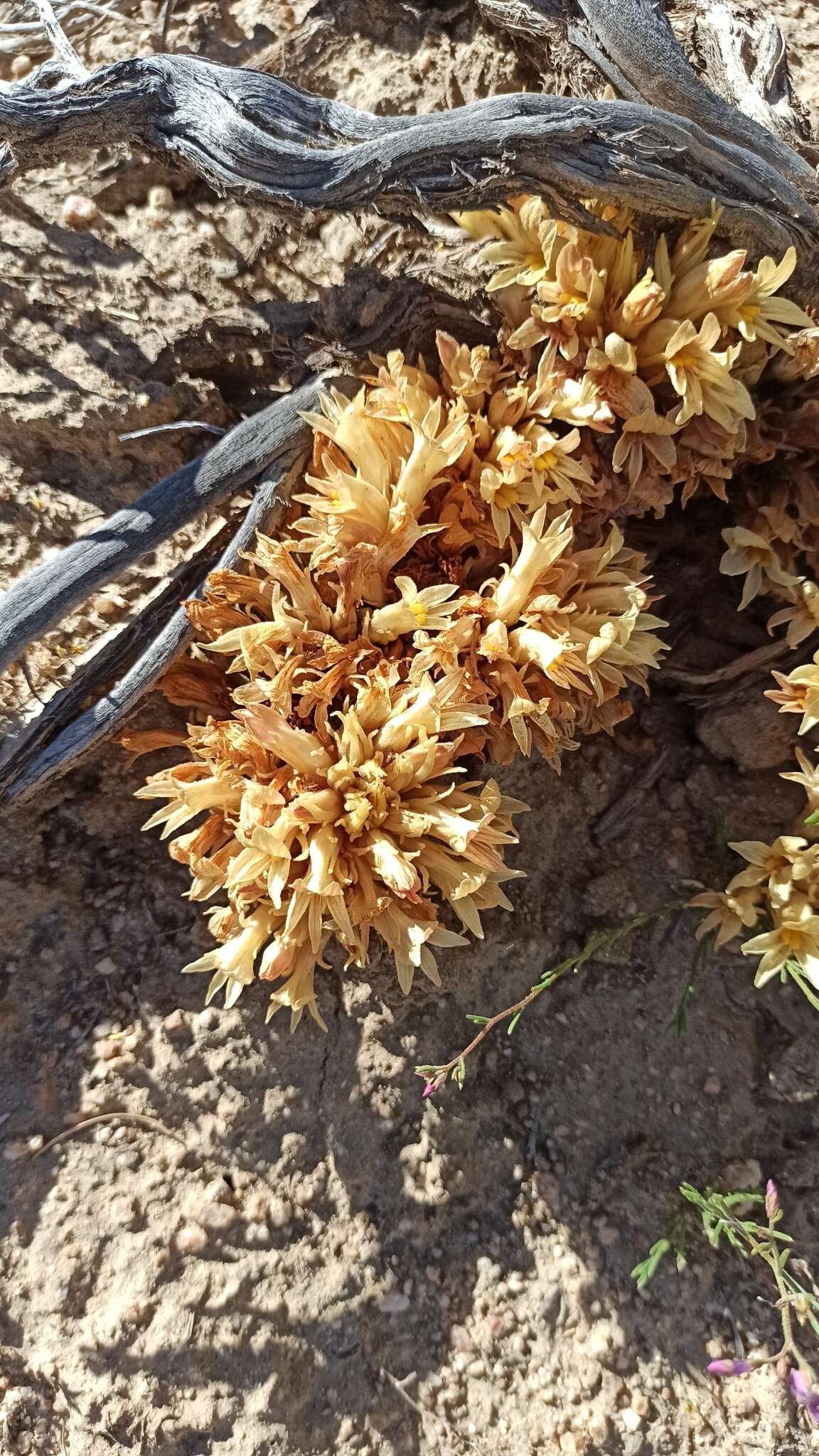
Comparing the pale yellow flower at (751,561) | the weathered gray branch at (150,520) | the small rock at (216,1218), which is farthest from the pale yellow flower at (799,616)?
the small rock at (216,1218)

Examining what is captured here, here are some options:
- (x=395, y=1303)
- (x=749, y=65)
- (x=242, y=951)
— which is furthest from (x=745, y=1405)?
(x=749, y=65)

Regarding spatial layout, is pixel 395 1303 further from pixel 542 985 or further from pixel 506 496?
pixel 506 496

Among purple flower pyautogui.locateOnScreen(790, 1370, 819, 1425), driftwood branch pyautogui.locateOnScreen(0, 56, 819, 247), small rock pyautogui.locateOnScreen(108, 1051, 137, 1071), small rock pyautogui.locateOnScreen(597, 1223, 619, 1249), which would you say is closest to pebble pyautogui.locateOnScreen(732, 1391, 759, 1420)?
purple flower pyautogui.locateOnScreen(790, 1370, 819, 1425)

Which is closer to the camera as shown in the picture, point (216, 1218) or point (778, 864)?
point (216, 1218)

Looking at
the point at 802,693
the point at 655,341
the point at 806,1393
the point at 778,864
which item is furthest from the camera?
the point at 778,864

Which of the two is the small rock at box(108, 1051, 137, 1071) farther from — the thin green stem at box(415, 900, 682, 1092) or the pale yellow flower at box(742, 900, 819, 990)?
the pale yellow flower at box(742, 900, 819, 990)
